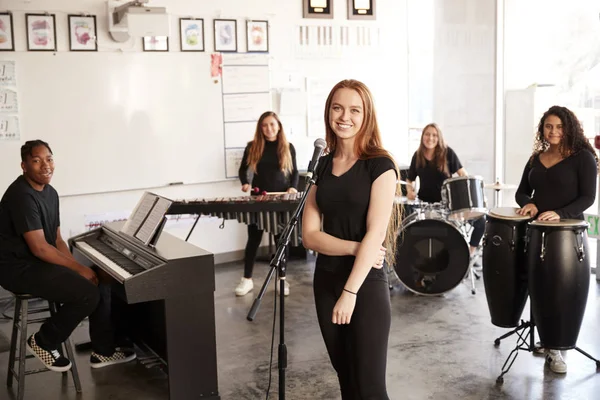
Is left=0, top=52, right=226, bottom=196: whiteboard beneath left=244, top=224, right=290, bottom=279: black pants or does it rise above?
above

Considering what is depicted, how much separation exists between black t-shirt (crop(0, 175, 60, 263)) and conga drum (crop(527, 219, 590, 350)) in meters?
2.79

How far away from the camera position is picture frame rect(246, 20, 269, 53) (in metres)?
7.09

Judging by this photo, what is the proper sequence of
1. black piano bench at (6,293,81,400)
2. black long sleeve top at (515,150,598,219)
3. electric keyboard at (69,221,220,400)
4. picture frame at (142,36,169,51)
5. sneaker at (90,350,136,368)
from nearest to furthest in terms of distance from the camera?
electric keyboard at (69,221,220,400) < black piano bench at (6,293,81,400) < black long sleeve top at (515,150,598,219) < sneaker at (90,350,136,368) < picture frame at (142,36,169,51)

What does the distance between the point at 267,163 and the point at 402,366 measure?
2400 millimetres

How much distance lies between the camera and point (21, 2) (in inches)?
239

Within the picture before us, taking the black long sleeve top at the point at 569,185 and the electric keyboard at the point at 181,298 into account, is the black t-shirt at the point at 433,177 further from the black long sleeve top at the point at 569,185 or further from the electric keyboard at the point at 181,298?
the electric keyboard at the point at 181,298

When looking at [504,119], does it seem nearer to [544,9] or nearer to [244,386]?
[544,9]

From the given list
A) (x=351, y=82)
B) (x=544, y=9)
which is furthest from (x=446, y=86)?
(x=351, y=82)

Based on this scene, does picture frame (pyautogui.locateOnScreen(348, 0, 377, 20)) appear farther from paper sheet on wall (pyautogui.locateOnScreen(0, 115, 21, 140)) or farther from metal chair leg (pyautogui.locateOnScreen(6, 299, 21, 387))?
metal chair leg (pyautogui.locateOnScreen(6, 299, 21, 387))

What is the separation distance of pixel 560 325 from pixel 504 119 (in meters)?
4.09

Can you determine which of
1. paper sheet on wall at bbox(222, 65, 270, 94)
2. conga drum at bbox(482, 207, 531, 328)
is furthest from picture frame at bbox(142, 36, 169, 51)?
conga drum at bbox(482, 207, 531, 328)

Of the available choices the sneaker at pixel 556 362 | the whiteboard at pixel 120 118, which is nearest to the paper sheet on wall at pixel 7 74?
the whiteboard at pixel 120 118

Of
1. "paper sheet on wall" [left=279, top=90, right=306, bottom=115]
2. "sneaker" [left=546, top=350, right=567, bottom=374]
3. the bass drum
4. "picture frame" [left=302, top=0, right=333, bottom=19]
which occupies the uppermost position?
"picture frame" [left=302, top=0, right=333, bottom=19]

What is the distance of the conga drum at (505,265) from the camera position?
14.1 ft
